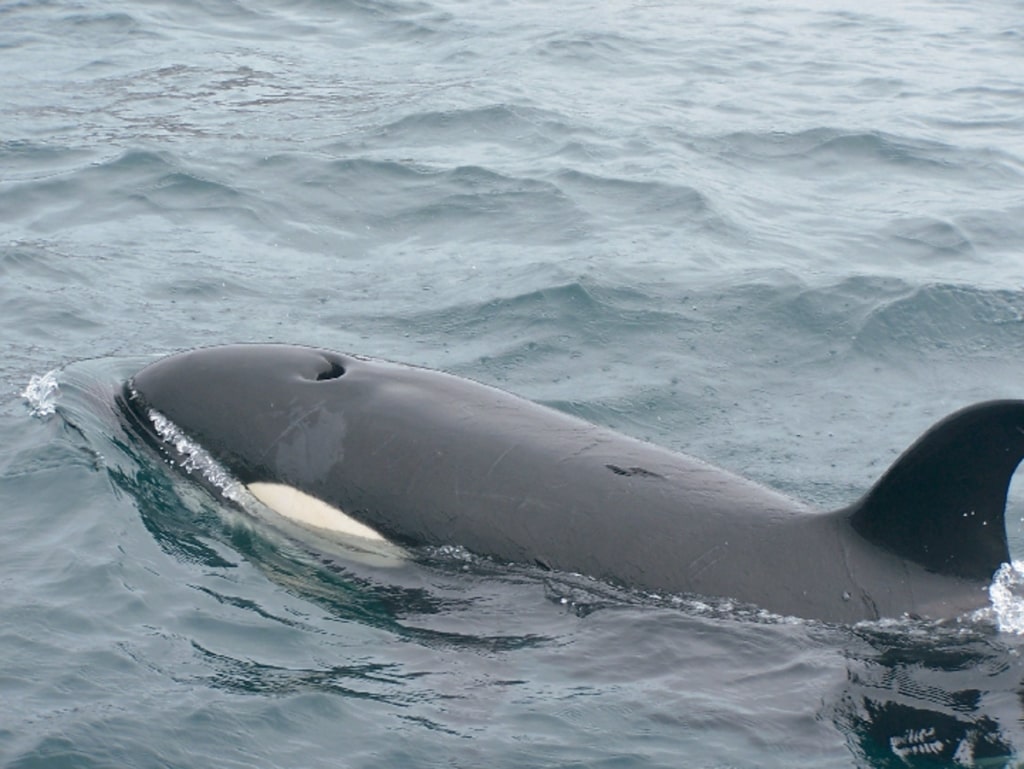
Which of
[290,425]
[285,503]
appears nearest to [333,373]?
[290,425]

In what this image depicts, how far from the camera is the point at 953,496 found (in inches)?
301

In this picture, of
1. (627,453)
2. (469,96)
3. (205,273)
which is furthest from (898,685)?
(469,96)

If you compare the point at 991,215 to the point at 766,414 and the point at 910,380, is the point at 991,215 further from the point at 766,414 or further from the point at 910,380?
the point at 766,414

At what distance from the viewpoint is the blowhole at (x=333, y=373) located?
31.4ft

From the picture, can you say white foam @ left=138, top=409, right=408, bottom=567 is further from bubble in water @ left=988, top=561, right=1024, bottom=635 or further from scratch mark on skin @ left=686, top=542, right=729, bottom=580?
bubble in water @ left=988, top=561, right=1024, bottom=635

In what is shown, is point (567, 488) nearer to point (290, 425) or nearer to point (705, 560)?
point (705, 560)

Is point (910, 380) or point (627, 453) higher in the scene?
point (627, 453)

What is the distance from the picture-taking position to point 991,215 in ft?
60.5

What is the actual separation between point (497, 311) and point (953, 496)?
733 centimetres

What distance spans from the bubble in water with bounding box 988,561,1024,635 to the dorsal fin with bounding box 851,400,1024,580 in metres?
0.06

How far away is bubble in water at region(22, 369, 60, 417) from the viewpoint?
36.4 feet

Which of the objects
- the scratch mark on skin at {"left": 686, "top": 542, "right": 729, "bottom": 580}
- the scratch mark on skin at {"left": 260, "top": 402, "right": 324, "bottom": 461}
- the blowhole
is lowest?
the scratch mark on skin at {"left": 686, "top": 542, "right": 729, "bottom": 580}

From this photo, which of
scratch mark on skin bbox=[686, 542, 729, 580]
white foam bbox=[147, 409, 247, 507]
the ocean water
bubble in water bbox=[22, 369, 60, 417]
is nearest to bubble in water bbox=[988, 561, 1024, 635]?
the ocean water

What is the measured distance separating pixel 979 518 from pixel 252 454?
4488 millimetres
